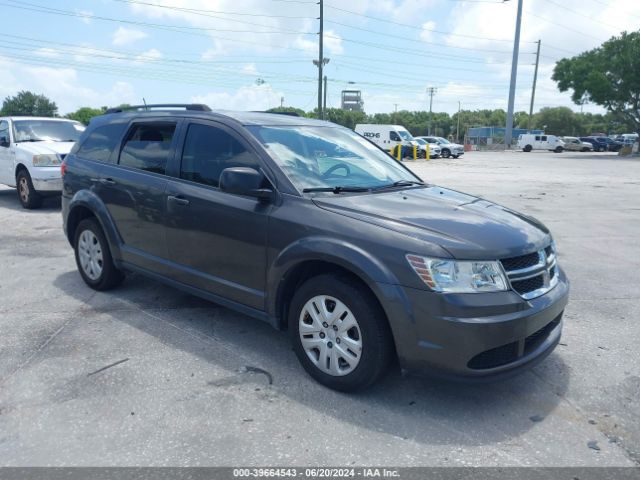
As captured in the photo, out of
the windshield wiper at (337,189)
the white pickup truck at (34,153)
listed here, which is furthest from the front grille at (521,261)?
the white pickup truck at (34,153)

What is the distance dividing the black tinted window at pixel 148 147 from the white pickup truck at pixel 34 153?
605 cm

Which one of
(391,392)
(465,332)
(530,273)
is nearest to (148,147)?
(391,392)

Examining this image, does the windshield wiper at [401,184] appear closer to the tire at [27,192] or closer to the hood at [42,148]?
the hood at [42,148]

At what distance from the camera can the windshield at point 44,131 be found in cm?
1109

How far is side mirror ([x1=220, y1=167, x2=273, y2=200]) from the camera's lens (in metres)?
3.58

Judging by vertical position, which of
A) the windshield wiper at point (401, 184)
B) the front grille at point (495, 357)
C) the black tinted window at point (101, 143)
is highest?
the black tinted window at point (101, 143)

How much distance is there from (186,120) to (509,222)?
2707 mm

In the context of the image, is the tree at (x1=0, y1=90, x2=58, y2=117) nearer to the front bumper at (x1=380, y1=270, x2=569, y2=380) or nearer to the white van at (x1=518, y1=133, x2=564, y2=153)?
Result: the white van at (x1=518, y1=133, x2=564, y2=153)

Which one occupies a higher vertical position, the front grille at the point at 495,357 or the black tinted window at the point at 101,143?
the black tinted window at the point at 101,143

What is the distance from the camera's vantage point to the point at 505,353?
314cm

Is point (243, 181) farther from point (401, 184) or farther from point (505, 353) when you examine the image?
point (505, 353)

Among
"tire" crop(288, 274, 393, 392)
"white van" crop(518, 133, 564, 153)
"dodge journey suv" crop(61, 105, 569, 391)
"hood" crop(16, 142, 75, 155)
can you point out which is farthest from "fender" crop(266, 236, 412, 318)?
"white van" crop(518, 133, 564, 153)

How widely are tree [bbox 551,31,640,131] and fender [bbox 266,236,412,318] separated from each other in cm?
4976

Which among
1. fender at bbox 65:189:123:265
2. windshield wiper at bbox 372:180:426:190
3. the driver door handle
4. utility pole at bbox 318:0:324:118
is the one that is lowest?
fender at bbox 65:189:123:265
